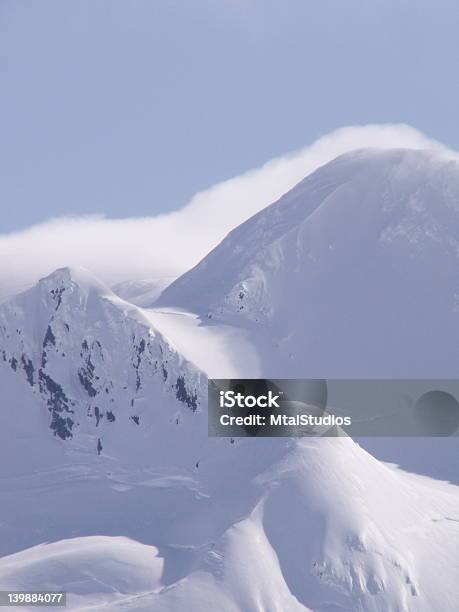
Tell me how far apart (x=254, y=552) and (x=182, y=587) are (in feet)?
42.6

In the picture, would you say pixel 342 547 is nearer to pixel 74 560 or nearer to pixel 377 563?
pixel 377 563

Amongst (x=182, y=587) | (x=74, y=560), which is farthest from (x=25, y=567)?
(x=182, y=587)

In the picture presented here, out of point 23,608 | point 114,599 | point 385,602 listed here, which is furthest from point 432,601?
point 23,608

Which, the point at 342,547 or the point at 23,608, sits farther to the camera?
the point at 342,547

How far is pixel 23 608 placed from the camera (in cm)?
18712

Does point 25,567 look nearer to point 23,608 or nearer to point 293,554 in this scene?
point 23,608

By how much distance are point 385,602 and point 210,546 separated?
2749 centimetres

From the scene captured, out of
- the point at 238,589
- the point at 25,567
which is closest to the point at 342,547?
the point at 238,589

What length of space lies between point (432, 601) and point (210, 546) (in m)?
34.6

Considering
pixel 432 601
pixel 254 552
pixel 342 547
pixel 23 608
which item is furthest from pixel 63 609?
pixel 432 601

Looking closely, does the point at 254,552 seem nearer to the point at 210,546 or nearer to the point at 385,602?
the point at 210,546

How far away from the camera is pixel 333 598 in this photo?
193 metres

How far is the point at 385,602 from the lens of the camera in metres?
195

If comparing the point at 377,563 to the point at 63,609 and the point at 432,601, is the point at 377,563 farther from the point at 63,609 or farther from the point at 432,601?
the point at 63,609
